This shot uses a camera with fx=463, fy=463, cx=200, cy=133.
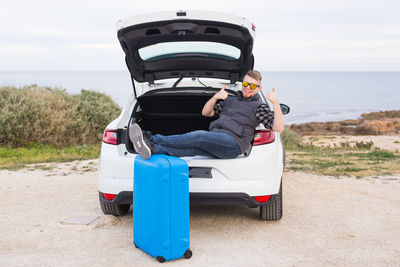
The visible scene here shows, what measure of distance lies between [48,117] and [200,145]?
10.5 metres

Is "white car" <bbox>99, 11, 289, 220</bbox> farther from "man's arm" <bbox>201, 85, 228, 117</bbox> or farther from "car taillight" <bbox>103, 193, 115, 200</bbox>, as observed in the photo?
"man's arm" <bbox>201, 85, 228, 117</bbox>

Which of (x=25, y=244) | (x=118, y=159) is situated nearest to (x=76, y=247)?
(x=25, y=244)

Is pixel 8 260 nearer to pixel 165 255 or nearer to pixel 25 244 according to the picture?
pixel 25 244

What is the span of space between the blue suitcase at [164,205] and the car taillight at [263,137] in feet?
3.19

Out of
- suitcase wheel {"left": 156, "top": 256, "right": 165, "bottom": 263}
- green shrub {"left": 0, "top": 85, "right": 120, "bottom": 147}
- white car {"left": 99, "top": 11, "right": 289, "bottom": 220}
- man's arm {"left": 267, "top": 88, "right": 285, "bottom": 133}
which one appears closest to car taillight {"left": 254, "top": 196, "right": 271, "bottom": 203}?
white car {"left": 99, "top": 11, "right": 289, "bottom": 220}

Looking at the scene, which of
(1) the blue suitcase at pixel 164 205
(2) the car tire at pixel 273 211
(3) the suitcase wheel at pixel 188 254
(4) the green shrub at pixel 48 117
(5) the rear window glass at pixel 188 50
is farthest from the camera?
(4) the green shrub at pixel 48 117

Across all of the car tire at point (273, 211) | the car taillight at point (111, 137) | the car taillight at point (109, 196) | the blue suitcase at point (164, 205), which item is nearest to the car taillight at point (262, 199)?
the car tire at point (273, 211)

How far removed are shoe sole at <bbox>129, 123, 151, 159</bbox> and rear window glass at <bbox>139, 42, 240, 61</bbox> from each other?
1355mm

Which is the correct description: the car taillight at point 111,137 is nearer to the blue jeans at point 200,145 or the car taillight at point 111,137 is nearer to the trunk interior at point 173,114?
the blue jeans at point 200,145

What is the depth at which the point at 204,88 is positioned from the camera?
5.37 metres

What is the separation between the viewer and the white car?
4.25 m

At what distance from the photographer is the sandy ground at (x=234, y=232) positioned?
12.7ft

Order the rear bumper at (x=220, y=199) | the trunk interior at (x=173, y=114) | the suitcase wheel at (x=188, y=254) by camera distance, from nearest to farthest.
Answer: the suitcase wheel at (x=188, y=254)
the rear bumper at (x=220, y=199)
the trunk interior at (x=173, y=114)

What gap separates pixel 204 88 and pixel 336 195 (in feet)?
8.30
